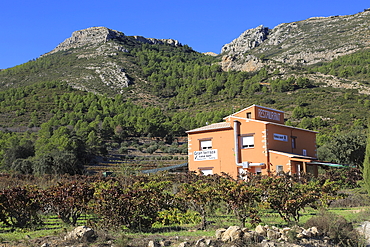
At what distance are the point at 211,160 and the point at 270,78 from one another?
173 ft

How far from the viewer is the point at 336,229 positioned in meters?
8.19

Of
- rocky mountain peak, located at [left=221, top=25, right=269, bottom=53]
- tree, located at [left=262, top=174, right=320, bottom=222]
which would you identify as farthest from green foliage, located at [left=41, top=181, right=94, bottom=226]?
rocky mountain peak, located at [left=221, top=25, right=269, bottom=53]

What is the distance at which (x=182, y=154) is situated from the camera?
45375 mm

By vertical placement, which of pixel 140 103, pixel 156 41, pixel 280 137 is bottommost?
pixel 280 137

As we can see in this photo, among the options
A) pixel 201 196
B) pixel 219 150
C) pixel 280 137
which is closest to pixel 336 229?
pixel 201 196

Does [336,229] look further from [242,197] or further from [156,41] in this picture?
[156,41]

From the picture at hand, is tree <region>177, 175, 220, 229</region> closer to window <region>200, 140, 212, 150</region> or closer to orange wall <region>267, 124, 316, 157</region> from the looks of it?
orange wall <region>267, 124, 316, 157</region>

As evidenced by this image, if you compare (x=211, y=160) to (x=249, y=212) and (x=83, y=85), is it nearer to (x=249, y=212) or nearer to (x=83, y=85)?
(x=249, y=212)

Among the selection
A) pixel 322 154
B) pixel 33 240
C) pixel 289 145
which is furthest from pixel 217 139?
pixel 33 240

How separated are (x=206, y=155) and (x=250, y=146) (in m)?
3.06

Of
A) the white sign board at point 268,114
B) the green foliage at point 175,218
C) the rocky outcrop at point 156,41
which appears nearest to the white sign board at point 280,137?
the white sign board at point 268,114

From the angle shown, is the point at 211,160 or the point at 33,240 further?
the point at 211,160

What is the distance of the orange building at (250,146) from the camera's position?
2128 cm

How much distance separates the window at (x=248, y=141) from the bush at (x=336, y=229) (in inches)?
532
